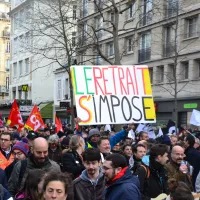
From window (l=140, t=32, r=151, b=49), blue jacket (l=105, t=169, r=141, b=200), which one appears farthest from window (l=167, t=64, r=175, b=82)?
blue jacket (l=105, t=169, r=141, b=200)

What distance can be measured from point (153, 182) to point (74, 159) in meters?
1.45

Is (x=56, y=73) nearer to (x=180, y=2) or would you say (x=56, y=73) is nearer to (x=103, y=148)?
(x=180, y=2)

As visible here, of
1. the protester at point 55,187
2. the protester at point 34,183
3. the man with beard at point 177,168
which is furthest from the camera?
the man with beard at point 177,168

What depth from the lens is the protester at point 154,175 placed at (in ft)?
18.9

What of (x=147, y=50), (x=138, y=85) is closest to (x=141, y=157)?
(x=138, y=85)

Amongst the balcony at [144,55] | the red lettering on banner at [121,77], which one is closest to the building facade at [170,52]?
the balcony at [144,55]

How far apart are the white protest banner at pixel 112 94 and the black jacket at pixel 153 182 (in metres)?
2.72

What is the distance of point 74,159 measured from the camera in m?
6.80

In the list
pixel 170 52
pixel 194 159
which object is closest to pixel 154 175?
pixel 194 159

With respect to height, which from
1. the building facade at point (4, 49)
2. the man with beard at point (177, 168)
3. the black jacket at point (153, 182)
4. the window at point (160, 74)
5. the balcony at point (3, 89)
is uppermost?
the building facade at point (4, 49)

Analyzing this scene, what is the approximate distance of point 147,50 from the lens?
31984 millimetres

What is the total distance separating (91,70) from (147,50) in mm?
23120

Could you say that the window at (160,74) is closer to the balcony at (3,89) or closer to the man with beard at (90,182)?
the man with beard at (90,182)

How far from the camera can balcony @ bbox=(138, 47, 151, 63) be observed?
31847 mm
